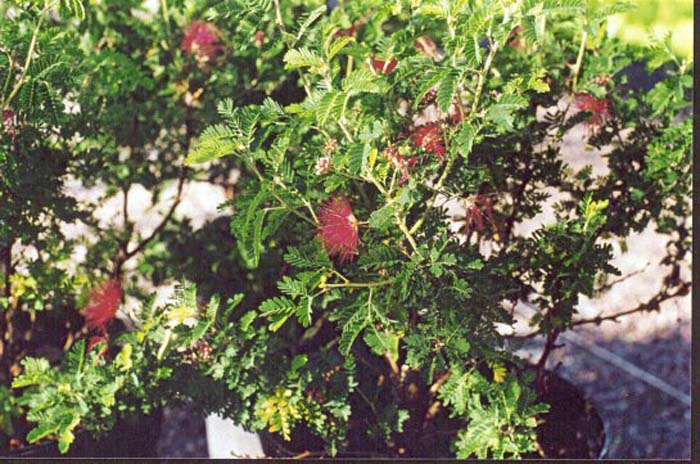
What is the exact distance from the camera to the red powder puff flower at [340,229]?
1.32 meters

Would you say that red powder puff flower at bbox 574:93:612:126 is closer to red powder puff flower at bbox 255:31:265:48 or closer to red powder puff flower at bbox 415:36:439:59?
red powder puff flower at bbox 415:36:439:59

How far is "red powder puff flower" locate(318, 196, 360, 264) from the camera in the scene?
1.32 meters

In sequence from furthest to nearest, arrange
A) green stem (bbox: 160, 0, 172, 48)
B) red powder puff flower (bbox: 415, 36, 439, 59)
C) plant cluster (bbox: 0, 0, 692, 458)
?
green stem (bbox: 160, 0, 172, 48) < red powder puff flower (bbox: 415, 36, 439, 59) < plant cluster (bbox: 0, 0, 692, 458)

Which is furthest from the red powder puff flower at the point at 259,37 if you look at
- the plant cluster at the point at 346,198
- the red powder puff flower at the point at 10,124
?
the red powder puff flower at the point at 10,124

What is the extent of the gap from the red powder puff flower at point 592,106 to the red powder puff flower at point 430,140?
0.32 meters

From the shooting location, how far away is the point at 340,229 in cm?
132

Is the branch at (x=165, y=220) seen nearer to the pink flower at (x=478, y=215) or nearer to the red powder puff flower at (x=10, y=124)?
the red powder puff flower at (x=10, y=124)

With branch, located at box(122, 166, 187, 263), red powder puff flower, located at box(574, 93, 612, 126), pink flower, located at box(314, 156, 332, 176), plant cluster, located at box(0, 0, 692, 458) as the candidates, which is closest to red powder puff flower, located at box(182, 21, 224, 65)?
plant cluster, located at box(0, 0, 692, 458)

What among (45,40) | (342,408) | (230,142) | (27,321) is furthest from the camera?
(27,321)

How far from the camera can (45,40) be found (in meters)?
1.36

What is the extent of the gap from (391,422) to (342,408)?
11 centimetres

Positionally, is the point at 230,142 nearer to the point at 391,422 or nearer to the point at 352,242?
the point at 352,242

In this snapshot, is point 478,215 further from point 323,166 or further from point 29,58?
point 29,58

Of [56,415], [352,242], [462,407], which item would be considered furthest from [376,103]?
[56,415]
